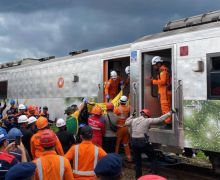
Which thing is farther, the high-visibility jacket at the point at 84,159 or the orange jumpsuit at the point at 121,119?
the orange jumpsuit at the point at 121,119

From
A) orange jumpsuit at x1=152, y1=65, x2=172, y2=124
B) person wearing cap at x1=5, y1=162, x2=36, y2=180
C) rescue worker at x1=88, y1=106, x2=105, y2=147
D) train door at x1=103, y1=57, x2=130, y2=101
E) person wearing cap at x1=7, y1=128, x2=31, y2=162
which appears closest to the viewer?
person wearing cap at x1=5, y1=162, x2=36, y2=180

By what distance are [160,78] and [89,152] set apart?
473 cm

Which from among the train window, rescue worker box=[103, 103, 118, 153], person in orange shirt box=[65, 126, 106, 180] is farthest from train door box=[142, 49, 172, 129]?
person in orange shirt box=[65, 126, 106, 180]

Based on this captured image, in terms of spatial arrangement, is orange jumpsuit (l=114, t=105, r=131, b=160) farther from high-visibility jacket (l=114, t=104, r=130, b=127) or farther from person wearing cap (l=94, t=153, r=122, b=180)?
person wearing cap (l=94, t=153, r=122, b=180)

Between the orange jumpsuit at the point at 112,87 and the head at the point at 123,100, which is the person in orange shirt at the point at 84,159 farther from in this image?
the orange jumpsuit at the point at 112,87

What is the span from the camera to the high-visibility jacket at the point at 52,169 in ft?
12.5

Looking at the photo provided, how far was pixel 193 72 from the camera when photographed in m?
7.80

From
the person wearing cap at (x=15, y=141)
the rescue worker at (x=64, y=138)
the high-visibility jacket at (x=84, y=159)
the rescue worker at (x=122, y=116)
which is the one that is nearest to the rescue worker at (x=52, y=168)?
the high-visibility jacket at (x=84, y=159)

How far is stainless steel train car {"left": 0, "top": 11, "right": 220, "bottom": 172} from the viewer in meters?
7.41

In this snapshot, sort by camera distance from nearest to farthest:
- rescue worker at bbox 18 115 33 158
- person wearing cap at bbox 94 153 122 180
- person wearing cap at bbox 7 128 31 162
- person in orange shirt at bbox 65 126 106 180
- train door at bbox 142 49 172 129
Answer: person wearing cap at bbox 94 153 122 180
person in orange shirt at bbox 65 126 106 180
person wearing cap at bbox 7 128 31 162
rescue worker at bbox 18 115 33 158
train door at bbox 142 49 172 129

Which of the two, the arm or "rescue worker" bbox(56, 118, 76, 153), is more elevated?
the arm

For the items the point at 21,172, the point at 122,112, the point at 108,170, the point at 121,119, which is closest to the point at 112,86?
the point at 122,112

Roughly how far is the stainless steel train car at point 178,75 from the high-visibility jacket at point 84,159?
3.40 metres

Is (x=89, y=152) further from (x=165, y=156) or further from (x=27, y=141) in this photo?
(x=165, y=156)
